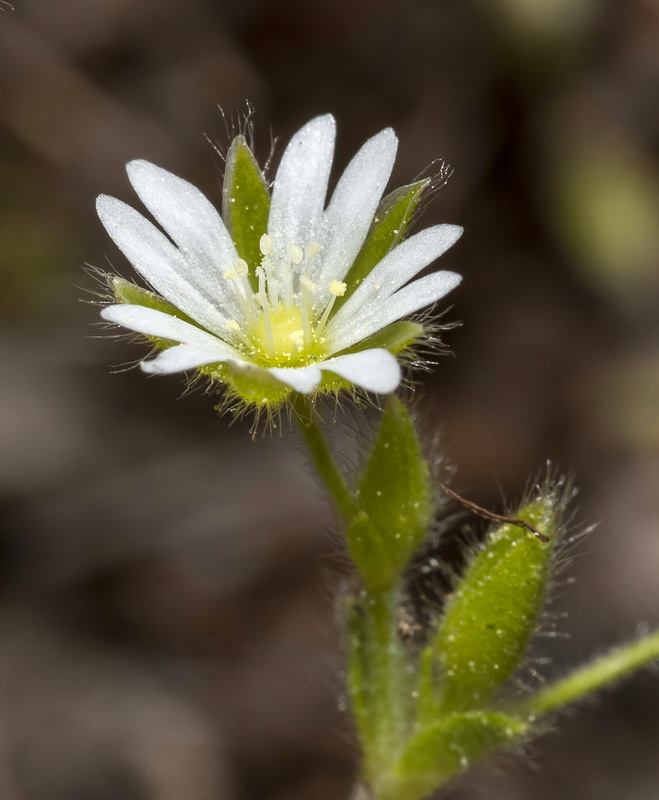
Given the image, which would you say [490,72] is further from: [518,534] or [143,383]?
[518,534]

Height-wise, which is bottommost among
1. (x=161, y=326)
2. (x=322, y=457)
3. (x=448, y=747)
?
(x=448, y=747)

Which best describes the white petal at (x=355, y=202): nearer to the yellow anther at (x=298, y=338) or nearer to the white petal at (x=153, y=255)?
the yellow anther at (x=298, y=338)

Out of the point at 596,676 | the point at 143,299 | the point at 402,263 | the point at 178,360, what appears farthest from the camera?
the point at 596,676

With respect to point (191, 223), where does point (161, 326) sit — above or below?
below

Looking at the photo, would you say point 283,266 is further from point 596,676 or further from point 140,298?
point 596,676

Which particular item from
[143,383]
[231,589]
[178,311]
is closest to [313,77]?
[143,383]

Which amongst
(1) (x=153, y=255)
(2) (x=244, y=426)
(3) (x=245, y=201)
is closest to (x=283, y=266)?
(3) (x=245, y=201)

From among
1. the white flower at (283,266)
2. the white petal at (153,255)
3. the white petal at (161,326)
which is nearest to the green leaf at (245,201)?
the white flower at (283,266)
